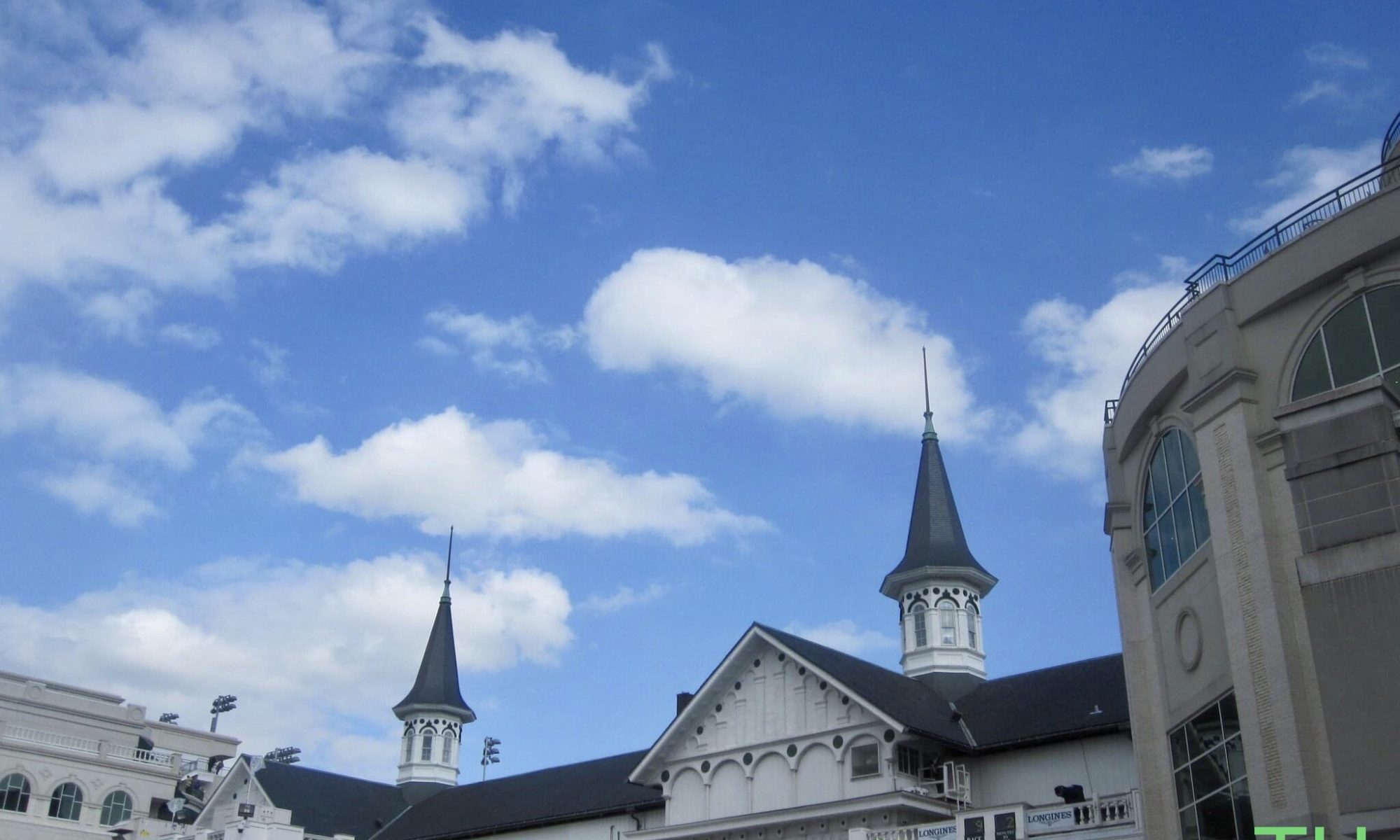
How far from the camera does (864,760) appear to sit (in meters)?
40.8

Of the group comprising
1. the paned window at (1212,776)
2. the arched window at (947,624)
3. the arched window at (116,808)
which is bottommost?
the paned window at (1212,776)

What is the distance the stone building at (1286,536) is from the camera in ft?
66.6

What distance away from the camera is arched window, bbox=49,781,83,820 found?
58.8m

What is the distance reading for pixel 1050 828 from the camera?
33.4 m

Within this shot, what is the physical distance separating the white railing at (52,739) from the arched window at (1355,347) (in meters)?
54.7

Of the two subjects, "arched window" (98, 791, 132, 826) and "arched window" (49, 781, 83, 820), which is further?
"arched window" (98, 791, 132, 826)

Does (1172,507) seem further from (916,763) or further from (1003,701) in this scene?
(1003,701)

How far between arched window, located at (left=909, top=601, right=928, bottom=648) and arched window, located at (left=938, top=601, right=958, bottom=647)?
51 cm

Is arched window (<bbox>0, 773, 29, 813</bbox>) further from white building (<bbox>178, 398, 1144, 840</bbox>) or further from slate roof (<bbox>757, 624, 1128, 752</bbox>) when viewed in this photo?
slate roof (<bbox>757, 624, 1128, 752</bbox>)

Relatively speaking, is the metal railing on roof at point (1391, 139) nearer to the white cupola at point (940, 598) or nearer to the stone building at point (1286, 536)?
the stone building at point (1286, 536)

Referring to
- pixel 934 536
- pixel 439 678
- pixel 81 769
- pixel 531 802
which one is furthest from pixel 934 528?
pixel 81 769

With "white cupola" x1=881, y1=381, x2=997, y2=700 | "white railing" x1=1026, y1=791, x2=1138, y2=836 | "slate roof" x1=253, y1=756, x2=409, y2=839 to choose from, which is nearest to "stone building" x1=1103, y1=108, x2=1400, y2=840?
"white railing" x1=1026, y1=791, x2=1138, y2=836

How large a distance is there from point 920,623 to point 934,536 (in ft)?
12.9

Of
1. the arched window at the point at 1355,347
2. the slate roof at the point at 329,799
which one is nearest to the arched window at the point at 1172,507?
the arched window at the point at 1355,347
